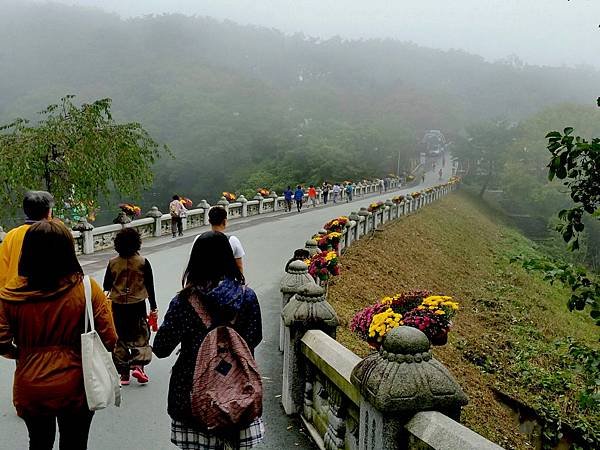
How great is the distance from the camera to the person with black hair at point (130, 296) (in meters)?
5.32

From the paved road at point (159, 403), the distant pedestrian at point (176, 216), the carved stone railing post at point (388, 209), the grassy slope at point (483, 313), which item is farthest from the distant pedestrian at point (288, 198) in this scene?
the paved road at point (159, 403)

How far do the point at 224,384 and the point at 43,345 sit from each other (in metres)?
1.01

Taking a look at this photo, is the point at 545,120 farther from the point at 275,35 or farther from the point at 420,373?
the point at 275,35

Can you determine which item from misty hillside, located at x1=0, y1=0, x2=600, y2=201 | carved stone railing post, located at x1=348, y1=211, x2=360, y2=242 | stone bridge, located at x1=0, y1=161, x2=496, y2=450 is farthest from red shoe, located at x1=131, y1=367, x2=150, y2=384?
misty hillside, located at x1=0, y1=0, x2=600, y2=201

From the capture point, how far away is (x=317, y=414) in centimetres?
498

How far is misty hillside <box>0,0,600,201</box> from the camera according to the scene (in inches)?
2360

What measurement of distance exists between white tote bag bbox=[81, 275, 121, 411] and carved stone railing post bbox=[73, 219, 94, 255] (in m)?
12.0

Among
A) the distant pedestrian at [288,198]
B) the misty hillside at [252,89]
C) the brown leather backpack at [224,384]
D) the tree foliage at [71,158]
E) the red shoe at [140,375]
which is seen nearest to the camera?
the brown leather backpack at [224,384]

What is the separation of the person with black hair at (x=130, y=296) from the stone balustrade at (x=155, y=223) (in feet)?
30.8

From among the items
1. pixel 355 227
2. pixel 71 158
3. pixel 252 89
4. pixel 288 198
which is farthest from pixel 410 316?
pixel 252 89

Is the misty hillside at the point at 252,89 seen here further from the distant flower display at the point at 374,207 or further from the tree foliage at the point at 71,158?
the tree foliage at the point at 71,158

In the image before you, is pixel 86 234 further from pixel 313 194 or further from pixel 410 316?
pixel 313 194

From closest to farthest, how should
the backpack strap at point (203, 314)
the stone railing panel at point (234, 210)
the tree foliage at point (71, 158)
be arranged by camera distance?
the backpack strap at point (203, 314), the tree foliage at point (71, 158), the stone railing panel at point (234, 210)

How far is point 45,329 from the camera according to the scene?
3.13 meters
